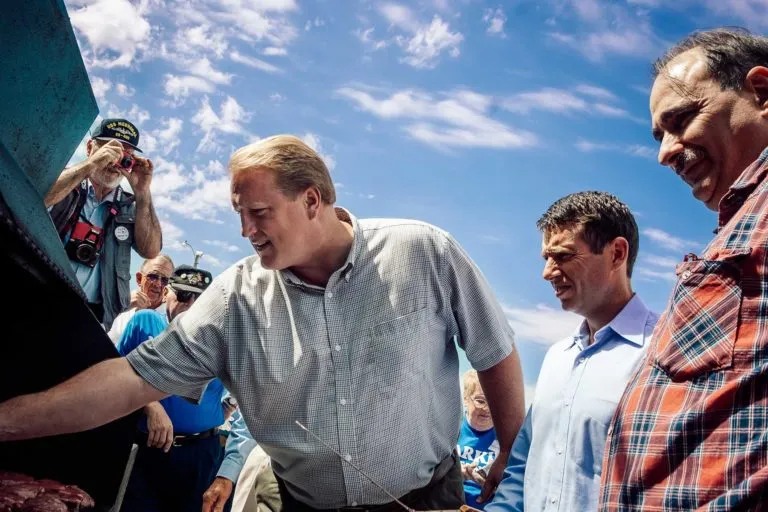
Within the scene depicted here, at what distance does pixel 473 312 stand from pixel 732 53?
1537 millimetres

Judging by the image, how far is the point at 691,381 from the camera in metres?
1.38

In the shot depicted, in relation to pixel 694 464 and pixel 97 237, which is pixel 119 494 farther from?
pixel 694 464

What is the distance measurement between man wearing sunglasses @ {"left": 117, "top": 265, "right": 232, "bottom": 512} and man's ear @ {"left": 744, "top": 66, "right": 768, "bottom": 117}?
372 cm

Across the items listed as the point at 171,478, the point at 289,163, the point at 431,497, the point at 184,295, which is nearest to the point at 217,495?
the point at 171,478

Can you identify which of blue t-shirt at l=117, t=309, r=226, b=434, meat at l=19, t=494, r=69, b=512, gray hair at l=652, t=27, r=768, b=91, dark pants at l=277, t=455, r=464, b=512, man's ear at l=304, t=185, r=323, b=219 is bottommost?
meat at l=19, t=494, r=69, b=512

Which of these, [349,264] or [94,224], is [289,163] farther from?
[94,224]

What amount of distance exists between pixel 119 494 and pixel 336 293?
4.72ft

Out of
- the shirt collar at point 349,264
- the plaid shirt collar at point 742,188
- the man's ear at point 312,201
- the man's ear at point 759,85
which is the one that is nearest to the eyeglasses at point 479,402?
the shirt collar at point 349,264

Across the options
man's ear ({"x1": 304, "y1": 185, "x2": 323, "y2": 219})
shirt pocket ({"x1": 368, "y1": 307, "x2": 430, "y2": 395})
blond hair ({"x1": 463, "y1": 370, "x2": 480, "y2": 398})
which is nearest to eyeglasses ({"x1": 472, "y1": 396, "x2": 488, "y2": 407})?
blond hair ({"x1": 463, "y1": 370, "x2": 480, "y2": 398})

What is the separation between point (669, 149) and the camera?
1696 millimetres

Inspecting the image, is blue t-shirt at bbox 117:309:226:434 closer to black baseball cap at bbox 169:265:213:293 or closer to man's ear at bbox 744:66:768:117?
black baseball cap at bbox 169:265:213:293

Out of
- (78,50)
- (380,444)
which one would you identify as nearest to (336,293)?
(380,444)

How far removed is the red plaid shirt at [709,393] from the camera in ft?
4.15

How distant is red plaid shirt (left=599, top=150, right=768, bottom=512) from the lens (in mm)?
1266
